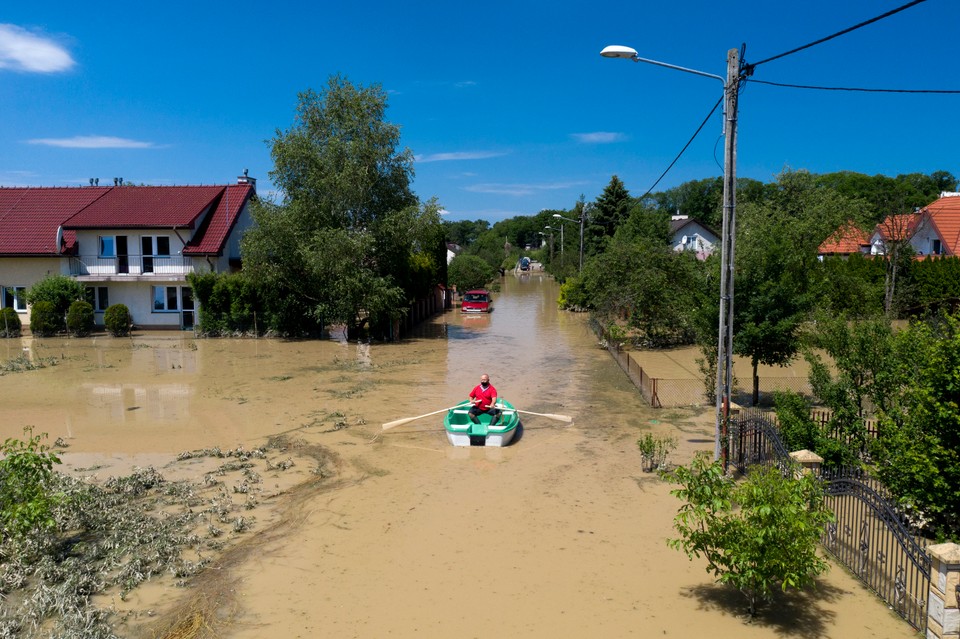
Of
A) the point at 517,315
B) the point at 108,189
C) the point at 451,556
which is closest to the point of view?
the point at 451,556

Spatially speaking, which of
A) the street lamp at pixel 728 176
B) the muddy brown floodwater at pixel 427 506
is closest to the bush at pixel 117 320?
the muddy brown floodwater at pixel 427 506

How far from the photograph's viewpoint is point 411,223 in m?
32.1

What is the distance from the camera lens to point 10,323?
3525 cm

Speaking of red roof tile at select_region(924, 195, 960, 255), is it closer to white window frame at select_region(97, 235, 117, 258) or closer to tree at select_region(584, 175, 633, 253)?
tree at select_region(584, 175, 633, 253)

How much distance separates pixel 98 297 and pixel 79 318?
3188 mm

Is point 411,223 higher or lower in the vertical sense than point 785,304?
higher

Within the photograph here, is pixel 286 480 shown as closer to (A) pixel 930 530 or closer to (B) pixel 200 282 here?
(A) pixel 930 530

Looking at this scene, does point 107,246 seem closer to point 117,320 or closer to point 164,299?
point 164,299

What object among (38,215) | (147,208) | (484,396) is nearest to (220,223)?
(147,208)

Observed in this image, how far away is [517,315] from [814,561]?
39980 mm

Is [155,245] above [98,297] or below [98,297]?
above

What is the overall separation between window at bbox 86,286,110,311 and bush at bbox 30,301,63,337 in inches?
107

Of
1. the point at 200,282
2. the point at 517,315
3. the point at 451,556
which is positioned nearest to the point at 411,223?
the point at 200,282

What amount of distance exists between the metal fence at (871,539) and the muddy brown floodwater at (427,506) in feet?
0.85
